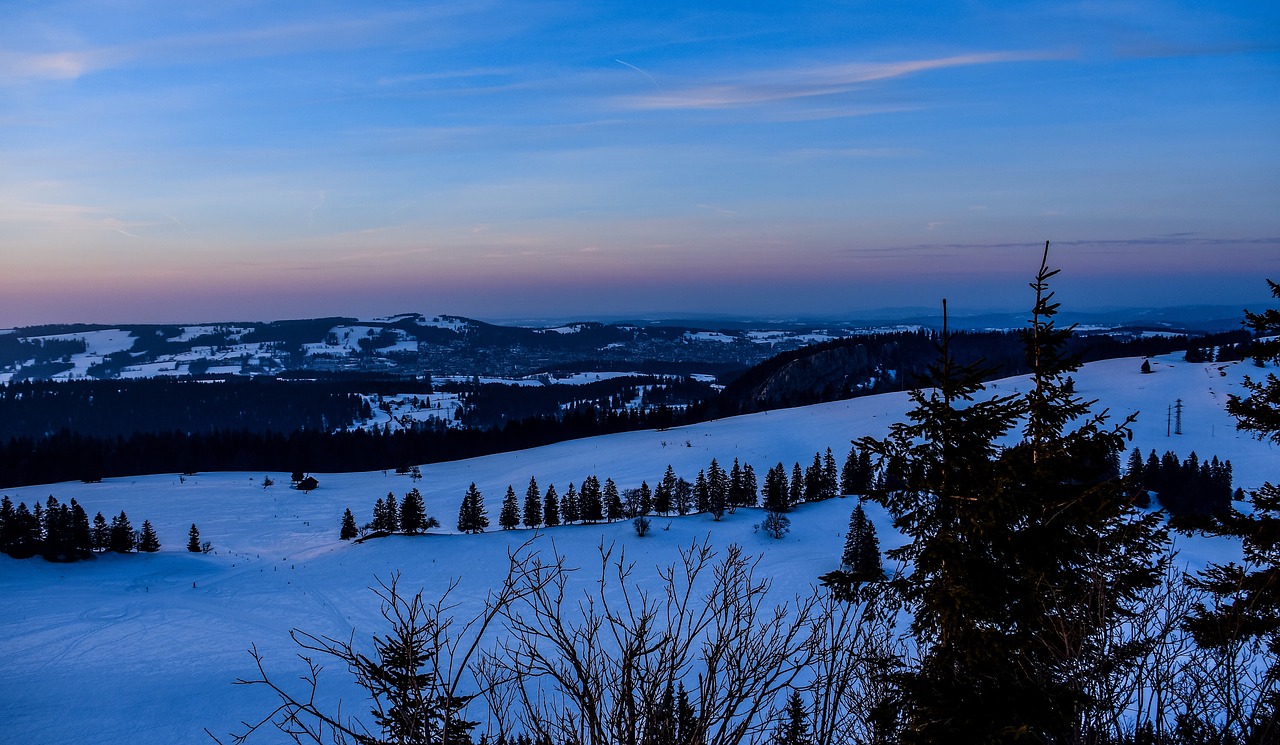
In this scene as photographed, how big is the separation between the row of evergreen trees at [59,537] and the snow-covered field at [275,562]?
1.51 m

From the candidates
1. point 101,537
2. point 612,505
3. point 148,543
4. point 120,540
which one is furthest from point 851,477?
point 101,537

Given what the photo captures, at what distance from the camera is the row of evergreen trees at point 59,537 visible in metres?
43.5

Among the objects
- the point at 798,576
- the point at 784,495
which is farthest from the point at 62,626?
the point at 784,495

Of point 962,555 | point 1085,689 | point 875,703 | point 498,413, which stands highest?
point 962,555

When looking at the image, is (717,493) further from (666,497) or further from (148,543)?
(148,543)

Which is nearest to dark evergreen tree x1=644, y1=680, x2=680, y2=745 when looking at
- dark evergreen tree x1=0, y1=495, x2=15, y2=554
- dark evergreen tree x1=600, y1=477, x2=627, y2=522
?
dark evergreen tree x1=600, y1=477, x2=627, y2=522

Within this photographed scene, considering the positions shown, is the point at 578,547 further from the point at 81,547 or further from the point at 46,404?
the point at 46,404

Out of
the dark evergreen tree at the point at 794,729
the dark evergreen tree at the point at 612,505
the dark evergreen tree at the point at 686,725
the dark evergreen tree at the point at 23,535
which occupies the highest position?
the dark evergreen tree at the point at 686,725

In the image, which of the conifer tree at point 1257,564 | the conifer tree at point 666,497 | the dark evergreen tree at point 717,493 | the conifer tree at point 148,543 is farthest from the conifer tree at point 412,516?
the conifer tree at point 1257,564

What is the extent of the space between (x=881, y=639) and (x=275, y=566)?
46476 mm

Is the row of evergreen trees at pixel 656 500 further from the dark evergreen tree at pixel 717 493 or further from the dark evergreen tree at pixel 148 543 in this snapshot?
the dark evergreen tree at pixel 148 543

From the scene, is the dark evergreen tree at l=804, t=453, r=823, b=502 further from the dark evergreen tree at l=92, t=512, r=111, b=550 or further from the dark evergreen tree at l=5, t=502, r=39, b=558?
the dark evergreen tree at l=5, t=502, r=39, b=558

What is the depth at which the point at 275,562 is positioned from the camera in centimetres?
4425

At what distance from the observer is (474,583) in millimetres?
38562
